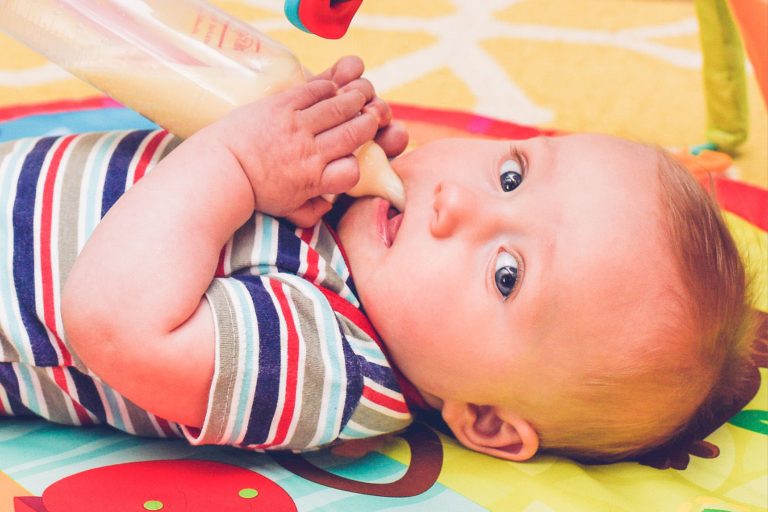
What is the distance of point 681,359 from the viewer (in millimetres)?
772

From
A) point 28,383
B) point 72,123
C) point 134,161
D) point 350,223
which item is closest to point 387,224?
point 350,223

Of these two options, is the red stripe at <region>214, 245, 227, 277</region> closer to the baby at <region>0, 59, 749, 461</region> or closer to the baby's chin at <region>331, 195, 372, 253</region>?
the baby at <region>0, 59, 749, 461</region>

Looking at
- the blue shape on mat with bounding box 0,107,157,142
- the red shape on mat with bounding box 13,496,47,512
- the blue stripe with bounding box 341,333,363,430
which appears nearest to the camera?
the red shape on mat with bounding box 13,496,47,512

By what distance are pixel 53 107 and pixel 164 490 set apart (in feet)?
2.57

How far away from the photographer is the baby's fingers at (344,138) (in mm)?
776

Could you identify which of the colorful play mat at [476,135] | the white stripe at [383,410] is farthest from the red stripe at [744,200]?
the white stripe at [383,410]

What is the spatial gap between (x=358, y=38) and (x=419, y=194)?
93 centimetres

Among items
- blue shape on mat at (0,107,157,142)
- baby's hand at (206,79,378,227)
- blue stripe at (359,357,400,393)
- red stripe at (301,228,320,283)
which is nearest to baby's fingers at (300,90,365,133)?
baby's hand at (206,79,378,227)

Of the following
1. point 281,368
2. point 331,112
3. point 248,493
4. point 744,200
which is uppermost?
point 331,112

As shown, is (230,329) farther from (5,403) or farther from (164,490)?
(5,403)

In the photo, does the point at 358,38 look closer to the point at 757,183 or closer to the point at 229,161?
the point at 757,183

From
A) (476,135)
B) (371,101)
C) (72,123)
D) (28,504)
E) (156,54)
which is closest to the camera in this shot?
(28,504)

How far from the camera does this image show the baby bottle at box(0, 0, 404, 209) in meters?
0.76

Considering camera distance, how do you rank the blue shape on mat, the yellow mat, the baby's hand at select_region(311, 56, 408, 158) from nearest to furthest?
1. the baby's hand at select_region(311, 56, 408, 158)
2. the blue shape on mat
3. the yellow mat
